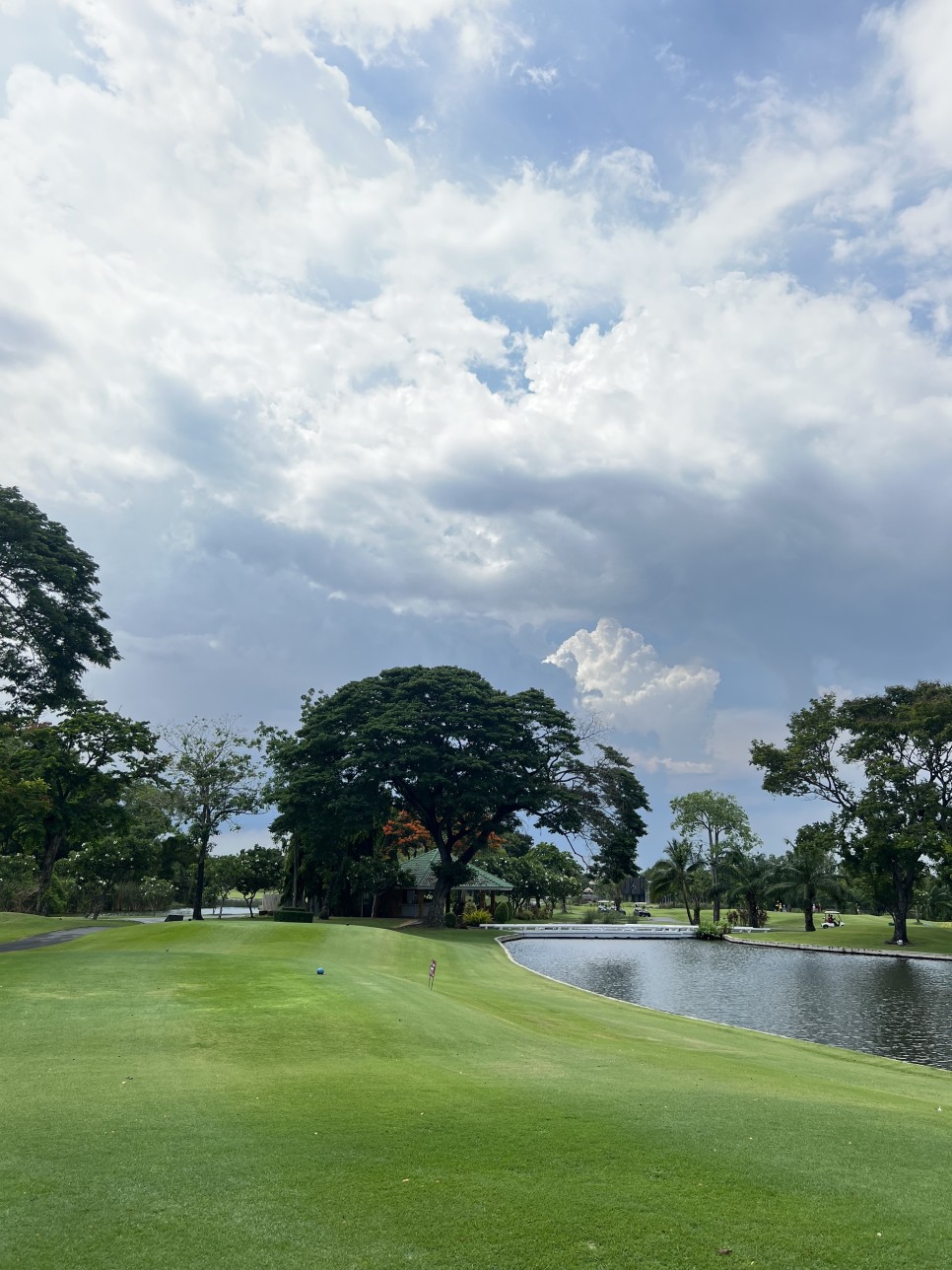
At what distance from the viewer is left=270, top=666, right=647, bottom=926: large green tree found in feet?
169

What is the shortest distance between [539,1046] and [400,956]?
19.5m

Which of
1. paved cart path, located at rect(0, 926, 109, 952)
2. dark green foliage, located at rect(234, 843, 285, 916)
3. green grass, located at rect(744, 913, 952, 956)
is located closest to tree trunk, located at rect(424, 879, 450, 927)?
dark green foliage, located at rect(234, 843, 285, 916)

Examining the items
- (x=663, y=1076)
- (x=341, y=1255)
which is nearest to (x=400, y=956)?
(x=663, y=1076)

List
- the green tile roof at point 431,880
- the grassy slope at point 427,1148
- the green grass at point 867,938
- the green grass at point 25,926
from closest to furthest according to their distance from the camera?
the grassy slope at point 427,1148 → the green grass at point 25,926 → the green grass at point 867,938 → the green tile roof at point 431,880

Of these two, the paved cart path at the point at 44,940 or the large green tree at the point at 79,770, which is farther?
the large green tree at the point at 79,770

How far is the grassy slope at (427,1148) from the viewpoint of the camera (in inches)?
221

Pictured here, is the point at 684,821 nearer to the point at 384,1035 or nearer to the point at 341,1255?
the point at 384,1035

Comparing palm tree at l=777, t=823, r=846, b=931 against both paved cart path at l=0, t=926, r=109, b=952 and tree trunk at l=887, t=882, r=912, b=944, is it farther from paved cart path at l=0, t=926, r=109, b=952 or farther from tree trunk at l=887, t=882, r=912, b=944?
paved cart path at l=0, t=926, r=109, b=952

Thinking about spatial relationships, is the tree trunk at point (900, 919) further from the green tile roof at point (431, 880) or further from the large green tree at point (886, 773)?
the green tile roof at point (431, 880)

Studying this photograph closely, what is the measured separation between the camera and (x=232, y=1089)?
9.45 meters

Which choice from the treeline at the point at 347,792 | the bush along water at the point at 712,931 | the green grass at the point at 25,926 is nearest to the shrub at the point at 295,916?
the treeline at the point at 347,792

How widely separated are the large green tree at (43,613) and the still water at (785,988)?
25647mm

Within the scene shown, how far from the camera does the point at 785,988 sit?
3158 cm

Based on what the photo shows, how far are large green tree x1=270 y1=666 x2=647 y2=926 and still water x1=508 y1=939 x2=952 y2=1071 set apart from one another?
7.71m
